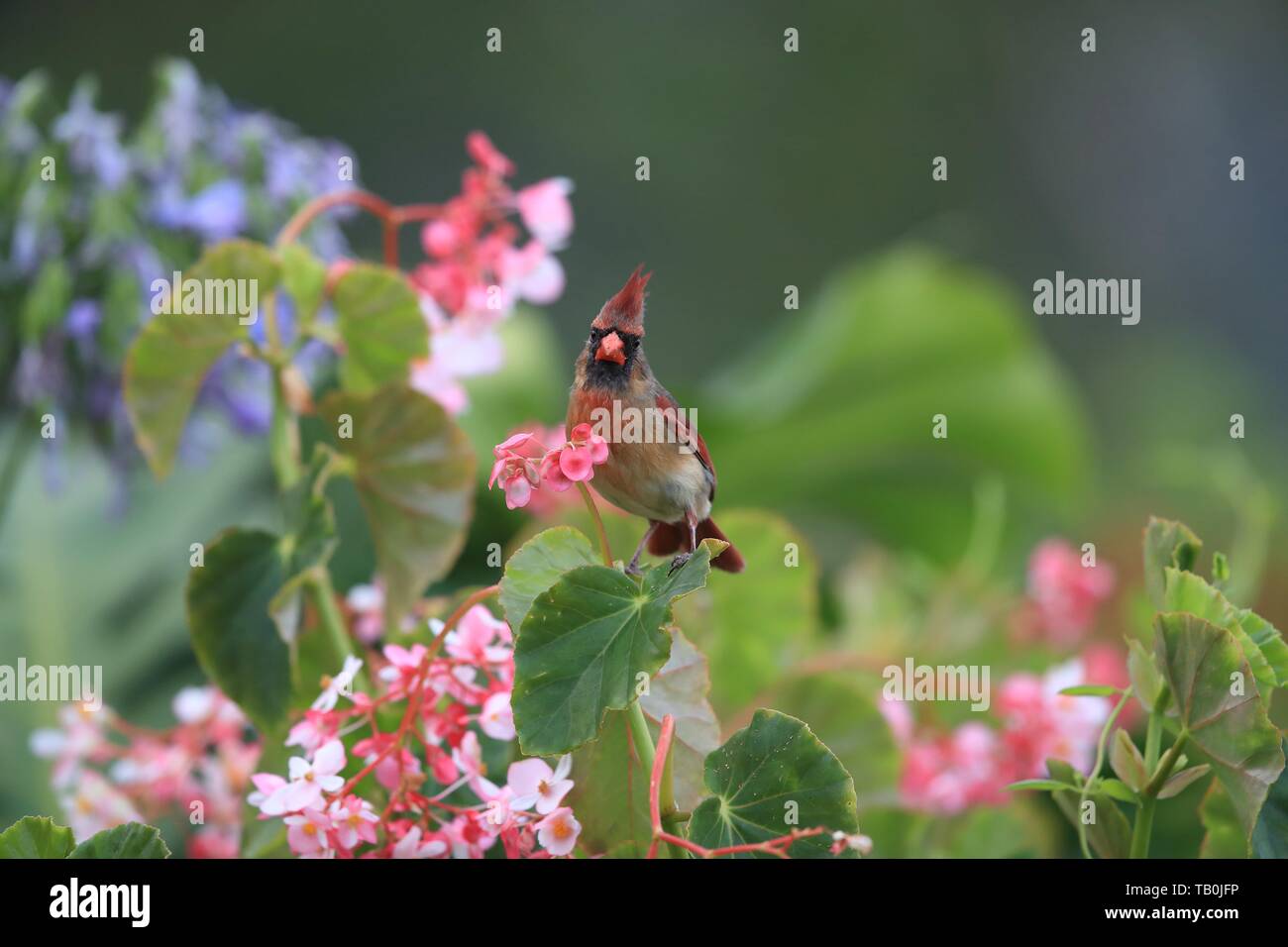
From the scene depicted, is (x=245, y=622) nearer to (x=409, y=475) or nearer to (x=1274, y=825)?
(x=409, y=475)

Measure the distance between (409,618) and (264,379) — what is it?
34 cm

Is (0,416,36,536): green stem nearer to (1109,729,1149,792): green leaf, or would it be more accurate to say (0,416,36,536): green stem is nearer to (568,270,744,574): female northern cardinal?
(568,270,744,574): female northern cardinal

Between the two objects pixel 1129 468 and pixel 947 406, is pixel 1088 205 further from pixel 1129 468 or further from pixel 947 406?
pixel 947 406

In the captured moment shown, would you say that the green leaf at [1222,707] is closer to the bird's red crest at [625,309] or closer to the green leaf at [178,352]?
the bird's red crest at [625,309]

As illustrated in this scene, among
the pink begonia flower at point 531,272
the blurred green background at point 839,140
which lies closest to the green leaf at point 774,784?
the pink begonia flower at point 531,272

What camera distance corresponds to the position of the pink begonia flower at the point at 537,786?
545 mm

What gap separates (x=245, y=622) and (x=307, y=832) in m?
0.15

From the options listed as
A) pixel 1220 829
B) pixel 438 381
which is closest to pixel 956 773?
pixel 1220 829

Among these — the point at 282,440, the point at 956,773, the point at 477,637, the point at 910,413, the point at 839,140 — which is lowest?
the point at 956,773

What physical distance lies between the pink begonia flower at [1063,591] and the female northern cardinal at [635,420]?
662 mm

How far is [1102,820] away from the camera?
562 millimetres
